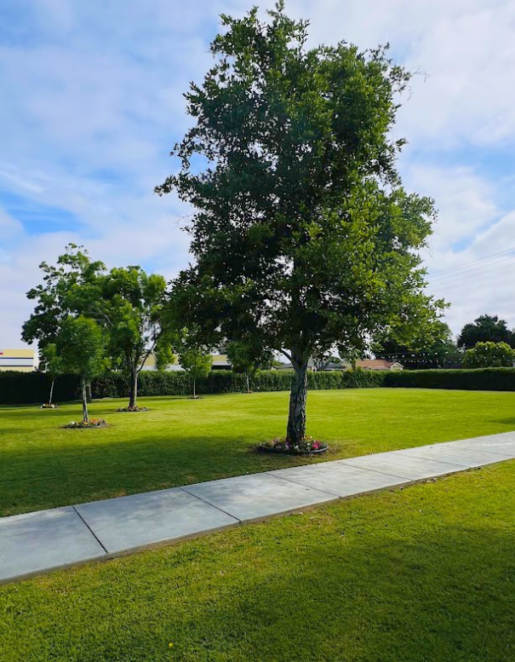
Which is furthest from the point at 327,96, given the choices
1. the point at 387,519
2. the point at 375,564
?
the point at 375,564

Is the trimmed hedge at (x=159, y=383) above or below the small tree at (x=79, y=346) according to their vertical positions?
below

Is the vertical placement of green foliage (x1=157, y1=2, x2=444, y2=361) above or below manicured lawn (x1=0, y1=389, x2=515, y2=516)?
above

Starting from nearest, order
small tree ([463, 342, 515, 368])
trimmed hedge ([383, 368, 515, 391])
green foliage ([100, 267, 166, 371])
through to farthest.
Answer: green foliage ([100, 267, 166, 371]) → trimmed hedge ([383, 368, 515, 391]) → small tree ([463, 342, 515, 368])

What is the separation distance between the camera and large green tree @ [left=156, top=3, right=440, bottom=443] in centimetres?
792

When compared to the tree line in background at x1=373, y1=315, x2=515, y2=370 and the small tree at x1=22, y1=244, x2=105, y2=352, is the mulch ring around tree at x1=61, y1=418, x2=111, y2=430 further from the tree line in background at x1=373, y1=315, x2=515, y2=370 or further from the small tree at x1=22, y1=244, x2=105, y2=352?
the tree line in background at x1=373, y1=315, x2=515, y2=370

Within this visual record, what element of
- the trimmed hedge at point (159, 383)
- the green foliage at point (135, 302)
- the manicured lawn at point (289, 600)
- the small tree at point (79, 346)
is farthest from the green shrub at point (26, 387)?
the manicured lawn at point (289, 600)

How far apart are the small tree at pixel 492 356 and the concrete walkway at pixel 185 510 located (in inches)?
1547

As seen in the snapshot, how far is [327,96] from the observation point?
29.1ft

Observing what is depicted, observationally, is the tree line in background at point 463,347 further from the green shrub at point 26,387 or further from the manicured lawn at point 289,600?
the manicured lawn at point 289,600

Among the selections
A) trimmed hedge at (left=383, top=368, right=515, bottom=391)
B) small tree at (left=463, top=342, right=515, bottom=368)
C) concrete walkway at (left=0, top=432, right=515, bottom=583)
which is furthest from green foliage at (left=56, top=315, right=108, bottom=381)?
small tree at (left=463, top=342, right=515, bottom=368)

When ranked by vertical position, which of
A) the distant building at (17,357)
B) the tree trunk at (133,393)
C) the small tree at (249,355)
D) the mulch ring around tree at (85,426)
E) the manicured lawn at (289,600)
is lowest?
the mulch ring around tree at (85,426)

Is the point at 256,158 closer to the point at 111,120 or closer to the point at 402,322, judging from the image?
the point at 111,120

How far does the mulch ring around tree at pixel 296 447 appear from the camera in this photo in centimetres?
889

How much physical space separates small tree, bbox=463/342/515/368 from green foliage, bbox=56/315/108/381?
40300 mm
